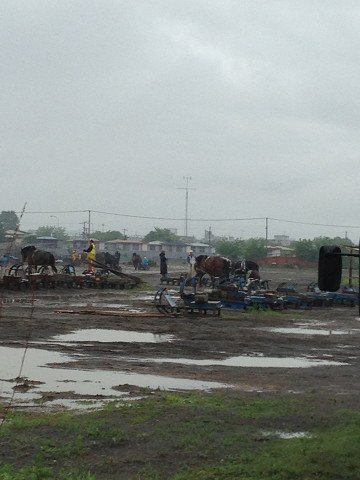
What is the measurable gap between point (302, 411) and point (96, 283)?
30.5m

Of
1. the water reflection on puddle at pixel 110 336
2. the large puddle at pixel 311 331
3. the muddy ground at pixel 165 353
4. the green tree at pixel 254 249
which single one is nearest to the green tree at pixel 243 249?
the green tree at pixel 254 249

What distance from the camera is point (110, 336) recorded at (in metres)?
21.4

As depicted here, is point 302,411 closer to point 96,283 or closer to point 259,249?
point 96,283

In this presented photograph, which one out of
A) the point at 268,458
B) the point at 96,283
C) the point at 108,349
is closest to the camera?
the point at 268,458

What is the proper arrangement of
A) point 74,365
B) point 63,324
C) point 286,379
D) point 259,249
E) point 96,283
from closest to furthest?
point 286,379 → point 74,365 → point 63,324 → point 96,283 → point 259,249

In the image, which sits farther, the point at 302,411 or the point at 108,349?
the point at 108,349

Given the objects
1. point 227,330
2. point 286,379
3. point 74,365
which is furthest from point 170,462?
point 227,330

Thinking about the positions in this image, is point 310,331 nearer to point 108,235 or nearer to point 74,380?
point 74,380

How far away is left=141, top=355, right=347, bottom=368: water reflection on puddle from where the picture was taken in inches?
671

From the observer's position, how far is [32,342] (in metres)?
19.3

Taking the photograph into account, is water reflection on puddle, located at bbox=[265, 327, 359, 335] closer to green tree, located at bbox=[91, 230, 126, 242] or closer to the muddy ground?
the muddy ground

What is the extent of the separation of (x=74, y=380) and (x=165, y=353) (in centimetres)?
450

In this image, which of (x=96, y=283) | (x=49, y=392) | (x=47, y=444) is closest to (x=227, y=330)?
(x=49, y=392)

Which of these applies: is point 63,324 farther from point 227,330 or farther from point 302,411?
point 302,411
